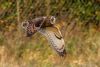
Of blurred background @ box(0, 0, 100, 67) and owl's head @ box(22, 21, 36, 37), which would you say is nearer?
owl's head @ box(22, 21, 36, 37)

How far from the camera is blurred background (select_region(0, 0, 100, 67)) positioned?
20.9 ft

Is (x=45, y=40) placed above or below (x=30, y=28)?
below

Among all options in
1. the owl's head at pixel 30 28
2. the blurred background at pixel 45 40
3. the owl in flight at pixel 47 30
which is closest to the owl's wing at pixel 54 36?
the owl in flight at pixel 47 30

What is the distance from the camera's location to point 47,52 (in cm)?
680

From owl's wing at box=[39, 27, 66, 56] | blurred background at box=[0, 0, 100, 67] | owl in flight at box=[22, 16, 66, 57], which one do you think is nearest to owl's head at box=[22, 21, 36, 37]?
owl in flight at box=[22, 16, 66, 57]

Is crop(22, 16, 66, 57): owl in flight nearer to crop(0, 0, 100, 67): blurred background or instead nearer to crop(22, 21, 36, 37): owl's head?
crop(22, 21, 36, 37): owl's head

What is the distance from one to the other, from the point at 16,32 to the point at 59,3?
33.4 inches

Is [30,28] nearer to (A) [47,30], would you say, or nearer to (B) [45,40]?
(A) [47,30]

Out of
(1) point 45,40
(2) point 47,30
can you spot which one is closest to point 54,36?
(2) point 47,30

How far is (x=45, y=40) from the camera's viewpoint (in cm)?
718

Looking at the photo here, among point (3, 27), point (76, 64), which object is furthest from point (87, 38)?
point (3, 27)

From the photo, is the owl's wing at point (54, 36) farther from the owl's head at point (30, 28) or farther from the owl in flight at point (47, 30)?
the owl's head at point (30, 28)

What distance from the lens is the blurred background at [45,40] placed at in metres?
6.38

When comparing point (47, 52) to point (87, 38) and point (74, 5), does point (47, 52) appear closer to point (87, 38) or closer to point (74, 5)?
point (87, 38)
